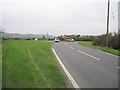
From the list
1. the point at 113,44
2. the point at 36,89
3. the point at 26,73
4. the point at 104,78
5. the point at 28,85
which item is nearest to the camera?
the point at 36,89

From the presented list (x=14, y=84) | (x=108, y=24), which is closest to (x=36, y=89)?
(x=14, y=84)

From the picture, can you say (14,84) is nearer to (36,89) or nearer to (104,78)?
(36,89)

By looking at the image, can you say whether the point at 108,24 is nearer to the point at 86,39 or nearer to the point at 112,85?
the point at 112,85

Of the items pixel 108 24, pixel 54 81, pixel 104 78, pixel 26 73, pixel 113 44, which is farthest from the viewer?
pixel 113 44

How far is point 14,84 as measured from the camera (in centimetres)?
600

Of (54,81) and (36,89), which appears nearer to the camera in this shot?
(36,89)

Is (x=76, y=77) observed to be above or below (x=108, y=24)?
below

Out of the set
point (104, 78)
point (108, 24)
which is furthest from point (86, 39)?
point (104, 78)

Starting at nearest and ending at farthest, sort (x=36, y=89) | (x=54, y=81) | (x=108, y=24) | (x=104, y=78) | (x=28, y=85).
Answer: (x=36, y=89)
(x=28, y=85)
(x=54, y=81)
(x=104, y=78)
(x=108, y=24)

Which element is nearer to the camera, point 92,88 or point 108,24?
point 92,88

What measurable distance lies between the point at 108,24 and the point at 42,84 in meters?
19.3

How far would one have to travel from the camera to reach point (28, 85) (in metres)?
5.91

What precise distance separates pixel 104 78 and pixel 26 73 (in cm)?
369

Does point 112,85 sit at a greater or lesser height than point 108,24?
lesser
